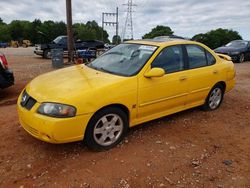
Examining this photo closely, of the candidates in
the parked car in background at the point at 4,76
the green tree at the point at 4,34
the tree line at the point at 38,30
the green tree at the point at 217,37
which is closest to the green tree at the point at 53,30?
the tree line at the point at 38,30

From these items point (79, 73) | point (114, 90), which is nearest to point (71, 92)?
point (114, 90)

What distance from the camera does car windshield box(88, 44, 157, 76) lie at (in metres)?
4.46

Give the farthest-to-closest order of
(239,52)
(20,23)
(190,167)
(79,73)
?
(20,23) → (239,52) → (79,73) → (190,167)

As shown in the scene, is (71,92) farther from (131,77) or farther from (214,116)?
(214,116)

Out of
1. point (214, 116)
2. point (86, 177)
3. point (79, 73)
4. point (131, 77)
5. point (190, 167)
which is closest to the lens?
point (86, 177)

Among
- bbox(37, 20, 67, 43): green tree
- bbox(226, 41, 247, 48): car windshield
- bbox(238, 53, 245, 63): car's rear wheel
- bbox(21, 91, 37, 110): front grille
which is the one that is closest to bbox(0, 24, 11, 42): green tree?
bbox(37, 20, 67, 43): green tree

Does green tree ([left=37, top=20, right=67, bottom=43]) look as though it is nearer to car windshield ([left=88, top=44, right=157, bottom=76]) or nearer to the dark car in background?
the dark car in background

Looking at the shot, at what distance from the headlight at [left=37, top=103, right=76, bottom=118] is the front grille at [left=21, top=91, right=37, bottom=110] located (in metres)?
0.32

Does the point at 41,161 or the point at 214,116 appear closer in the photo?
the point at 41,161

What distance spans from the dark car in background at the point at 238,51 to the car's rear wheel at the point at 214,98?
36.8 feet

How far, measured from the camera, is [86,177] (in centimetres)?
338

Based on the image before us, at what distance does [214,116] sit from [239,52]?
1227 centimetres

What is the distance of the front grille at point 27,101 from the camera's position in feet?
12.5

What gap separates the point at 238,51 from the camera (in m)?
16.5
